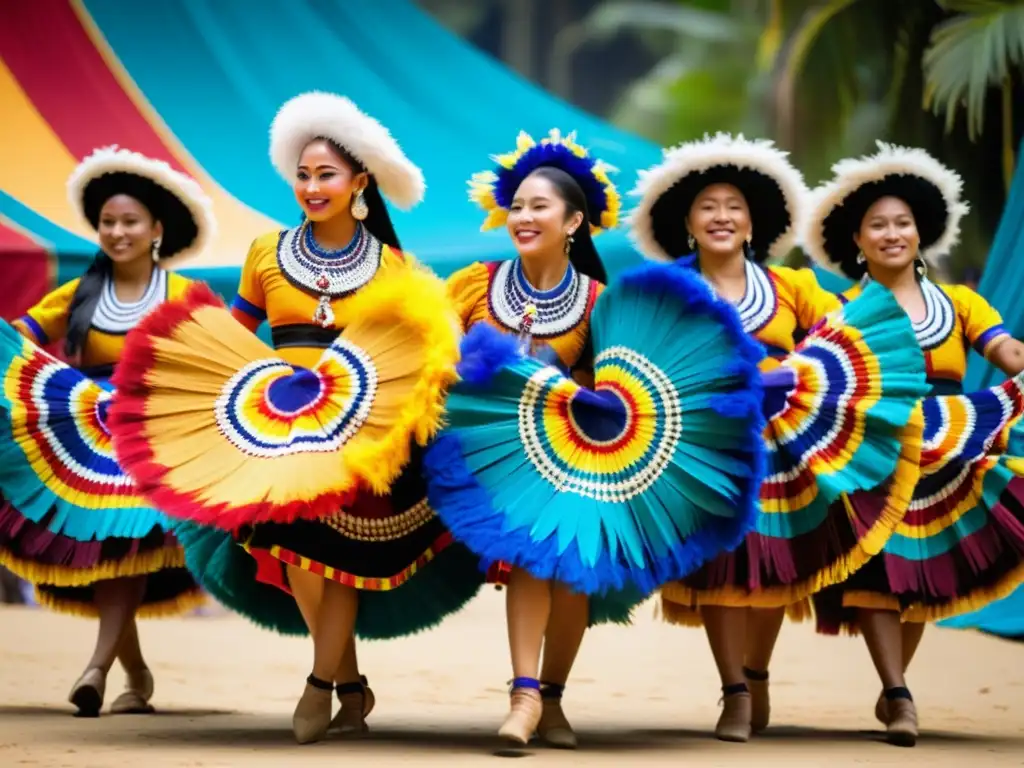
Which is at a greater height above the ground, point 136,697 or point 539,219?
point 539,219

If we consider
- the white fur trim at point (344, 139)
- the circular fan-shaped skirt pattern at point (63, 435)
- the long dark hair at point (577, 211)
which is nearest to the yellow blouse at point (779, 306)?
the long dark hair at point (577, 211)

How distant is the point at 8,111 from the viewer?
7887 mm

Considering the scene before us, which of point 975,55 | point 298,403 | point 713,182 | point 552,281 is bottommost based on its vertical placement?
point 298,403

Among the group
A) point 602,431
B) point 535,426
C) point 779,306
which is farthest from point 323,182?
point 779,306

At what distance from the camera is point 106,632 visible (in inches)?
215

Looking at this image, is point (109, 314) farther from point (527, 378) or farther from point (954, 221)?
point (954, 221)

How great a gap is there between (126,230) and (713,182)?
193 cm

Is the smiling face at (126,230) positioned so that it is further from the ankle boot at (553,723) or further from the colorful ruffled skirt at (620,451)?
the ankle boot at (553,723)

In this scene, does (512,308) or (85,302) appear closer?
(512,308)

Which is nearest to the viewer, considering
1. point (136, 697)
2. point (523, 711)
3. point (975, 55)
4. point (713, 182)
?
point (523, 711)

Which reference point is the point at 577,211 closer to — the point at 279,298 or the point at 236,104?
the point at 279,298

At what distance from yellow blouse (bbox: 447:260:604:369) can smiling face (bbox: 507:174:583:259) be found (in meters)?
0.10

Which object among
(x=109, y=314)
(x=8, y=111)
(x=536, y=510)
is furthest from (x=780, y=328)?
(x=8, y=111)

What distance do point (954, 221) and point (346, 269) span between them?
1.96m
